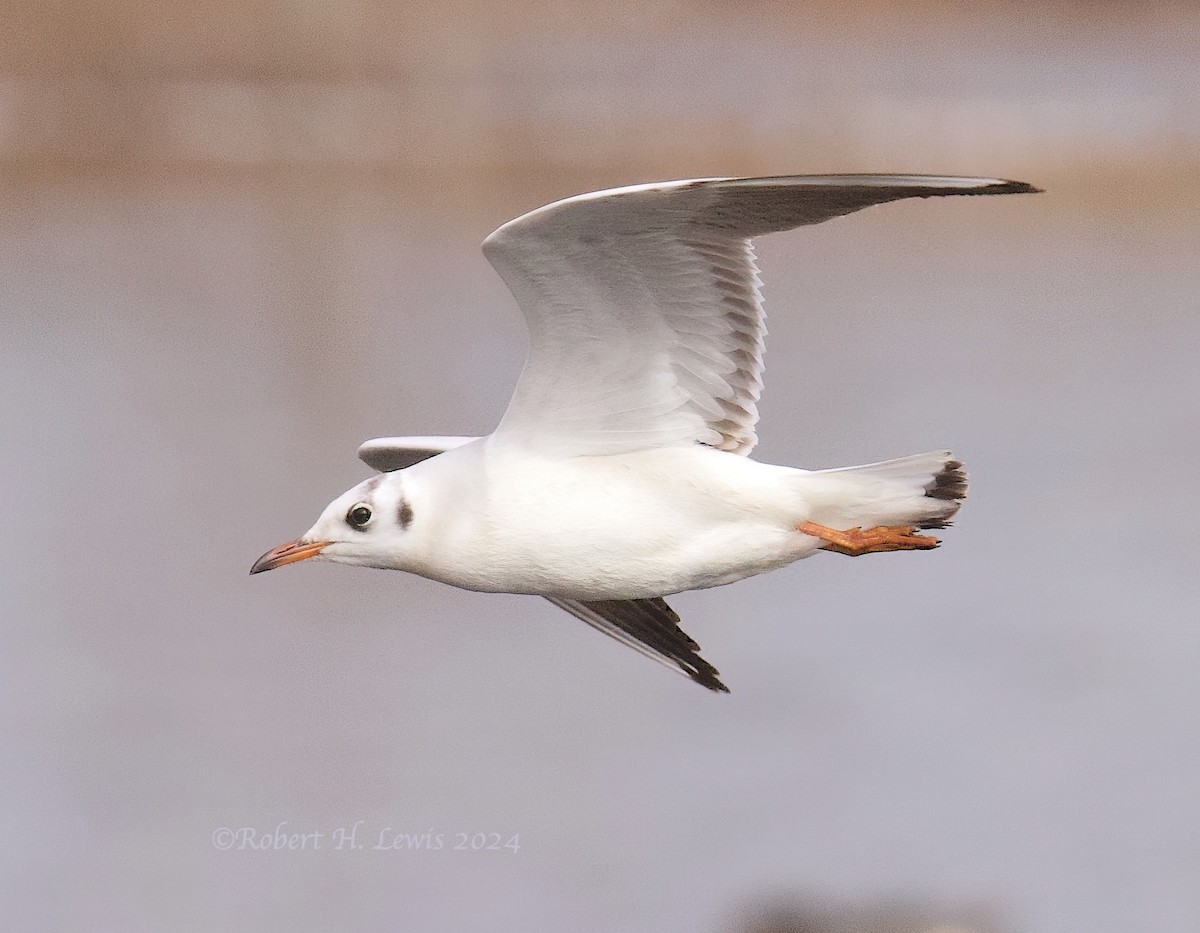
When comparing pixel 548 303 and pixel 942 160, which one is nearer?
pixel 548 303

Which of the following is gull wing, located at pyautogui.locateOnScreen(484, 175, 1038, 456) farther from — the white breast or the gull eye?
the gull eye

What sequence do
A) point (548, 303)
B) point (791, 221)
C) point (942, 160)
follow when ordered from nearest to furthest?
point (791, 221) < point (548, 303) < point (942, 160)

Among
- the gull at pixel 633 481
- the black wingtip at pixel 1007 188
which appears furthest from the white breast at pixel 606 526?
the black wingtip at pixel 1007 188

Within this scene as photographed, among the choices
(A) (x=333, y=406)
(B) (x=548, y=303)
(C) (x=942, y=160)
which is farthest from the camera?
(C) (x=942, y=160)

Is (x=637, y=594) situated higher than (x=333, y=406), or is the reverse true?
(x=637, y=594)

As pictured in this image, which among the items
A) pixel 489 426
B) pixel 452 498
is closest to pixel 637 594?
pixel 452 498

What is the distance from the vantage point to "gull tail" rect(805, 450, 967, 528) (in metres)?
2.45

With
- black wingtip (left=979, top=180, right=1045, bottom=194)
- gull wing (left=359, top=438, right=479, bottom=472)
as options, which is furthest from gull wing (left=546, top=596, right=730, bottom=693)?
black wingtip (left=979, top=180, right=1045, bottom=194)

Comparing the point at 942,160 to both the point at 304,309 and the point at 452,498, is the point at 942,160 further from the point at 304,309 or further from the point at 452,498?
the point at 452,498

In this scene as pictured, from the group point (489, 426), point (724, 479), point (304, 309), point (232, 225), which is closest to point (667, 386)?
point (724, 479)

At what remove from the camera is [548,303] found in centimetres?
236

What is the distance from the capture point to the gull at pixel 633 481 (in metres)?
2.40

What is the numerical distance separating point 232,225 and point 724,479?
908cm

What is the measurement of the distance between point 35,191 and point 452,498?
32.2 ft
